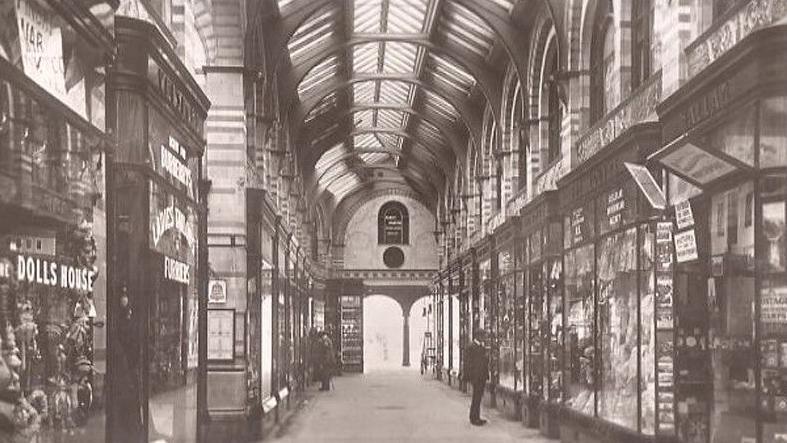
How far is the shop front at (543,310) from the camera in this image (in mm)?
16062

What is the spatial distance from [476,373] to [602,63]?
634 cm

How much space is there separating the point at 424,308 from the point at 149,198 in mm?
37684

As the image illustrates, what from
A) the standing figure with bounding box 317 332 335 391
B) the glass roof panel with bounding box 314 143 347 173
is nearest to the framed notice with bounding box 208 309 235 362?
the standing figure with bounding box 317 332 335 391

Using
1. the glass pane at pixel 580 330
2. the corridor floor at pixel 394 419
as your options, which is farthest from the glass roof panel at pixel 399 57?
the glass pane at pixel 580 330

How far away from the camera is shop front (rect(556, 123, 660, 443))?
10930mm

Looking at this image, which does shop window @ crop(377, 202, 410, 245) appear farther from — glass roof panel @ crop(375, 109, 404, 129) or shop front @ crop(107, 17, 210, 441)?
shop front @ crop(107, 17, 210, 441)

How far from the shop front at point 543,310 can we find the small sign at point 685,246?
18.4 ft

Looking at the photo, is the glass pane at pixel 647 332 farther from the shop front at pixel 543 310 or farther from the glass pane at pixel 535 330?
the glass pane at pixel 535 330

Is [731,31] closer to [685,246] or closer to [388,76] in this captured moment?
[685,246]

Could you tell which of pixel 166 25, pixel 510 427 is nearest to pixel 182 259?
pixel 166 25

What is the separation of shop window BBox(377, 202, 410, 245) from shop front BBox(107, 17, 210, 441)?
35.2 meters

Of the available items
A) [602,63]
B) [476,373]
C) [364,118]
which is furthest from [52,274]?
[364,118]

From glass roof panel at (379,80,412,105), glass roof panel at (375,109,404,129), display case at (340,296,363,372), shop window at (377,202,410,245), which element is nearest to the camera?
glass roof panel at (379,80,412,105)

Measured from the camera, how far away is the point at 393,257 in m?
45.5
